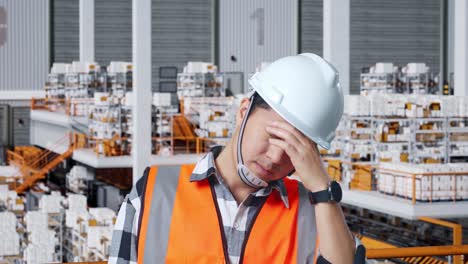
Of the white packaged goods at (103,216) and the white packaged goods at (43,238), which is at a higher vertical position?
the white packaged goods at (103,216)

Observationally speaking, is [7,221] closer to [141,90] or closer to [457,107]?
[141,90]

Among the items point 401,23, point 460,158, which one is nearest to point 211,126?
point 460,158

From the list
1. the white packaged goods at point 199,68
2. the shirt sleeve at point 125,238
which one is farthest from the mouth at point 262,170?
the white packaged goods at point 199,68

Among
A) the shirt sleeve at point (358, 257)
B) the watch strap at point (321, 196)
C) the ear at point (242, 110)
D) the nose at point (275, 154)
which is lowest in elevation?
the shirt sleeve at point (358, 257)

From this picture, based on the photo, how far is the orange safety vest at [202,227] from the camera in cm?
157

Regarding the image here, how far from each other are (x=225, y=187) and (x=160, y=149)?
741 inches

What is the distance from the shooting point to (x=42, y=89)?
3353 centimetres

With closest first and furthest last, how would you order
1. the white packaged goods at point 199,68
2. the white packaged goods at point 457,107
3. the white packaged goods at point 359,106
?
the white packaged goods at point 457,107
the white packaged goods at point 359,106
the white packaged goods at point 199,68

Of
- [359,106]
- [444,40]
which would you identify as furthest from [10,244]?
[444,40]

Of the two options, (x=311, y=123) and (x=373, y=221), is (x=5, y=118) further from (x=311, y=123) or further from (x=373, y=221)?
(x=311, y=123)

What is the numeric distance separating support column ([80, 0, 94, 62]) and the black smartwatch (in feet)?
95.4

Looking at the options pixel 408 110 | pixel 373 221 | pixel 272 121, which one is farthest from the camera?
pixel 373 221

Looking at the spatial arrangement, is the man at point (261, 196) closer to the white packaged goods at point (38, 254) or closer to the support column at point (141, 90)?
the white packaged goods at point (38, 254)

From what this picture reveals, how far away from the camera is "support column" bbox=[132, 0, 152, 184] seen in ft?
61.5
